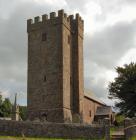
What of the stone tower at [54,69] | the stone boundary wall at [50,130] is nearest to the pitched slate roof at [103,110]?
the stone tower at [54,69]

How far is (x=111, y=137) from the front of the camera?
38.2 m

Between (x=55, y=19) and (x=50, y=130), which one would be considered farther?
(x=55, y=19)

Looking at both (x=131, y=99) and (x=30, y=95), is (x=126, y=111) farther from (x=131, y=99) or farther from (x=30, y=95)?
(x=30, y=95)

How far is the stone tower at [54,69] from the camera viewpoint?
60375 millimetres

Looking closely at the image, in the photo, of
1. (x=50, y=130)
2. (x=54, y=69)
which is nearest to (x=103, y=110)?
(x=54, y=69)

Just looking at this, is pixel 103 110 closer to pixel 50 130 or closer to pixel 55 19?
pixel 55 19

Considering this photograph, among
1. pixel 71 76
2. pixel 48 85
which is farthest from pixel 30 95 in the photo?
pixel 71 76

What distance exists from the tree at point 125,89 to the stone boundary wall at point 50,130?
20.7 metres

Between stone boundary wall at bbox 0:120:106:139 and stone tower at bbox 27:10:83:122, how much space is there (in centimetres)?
1736

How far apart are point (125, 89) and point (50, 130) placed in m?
23.1

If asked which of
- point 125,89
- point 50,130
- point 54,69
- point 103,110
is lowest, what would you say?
point 50,130

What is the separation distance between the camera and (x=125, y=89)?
201ft

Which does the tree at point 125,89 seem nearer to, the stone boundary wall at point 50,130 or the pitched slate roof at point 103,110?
the pitched slate roof at point 103,110

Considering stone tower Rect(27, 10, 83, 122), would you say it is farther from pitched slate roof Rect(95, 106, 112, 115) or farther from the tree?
pitched slate roof Rect(95, 106, 112, 115)
